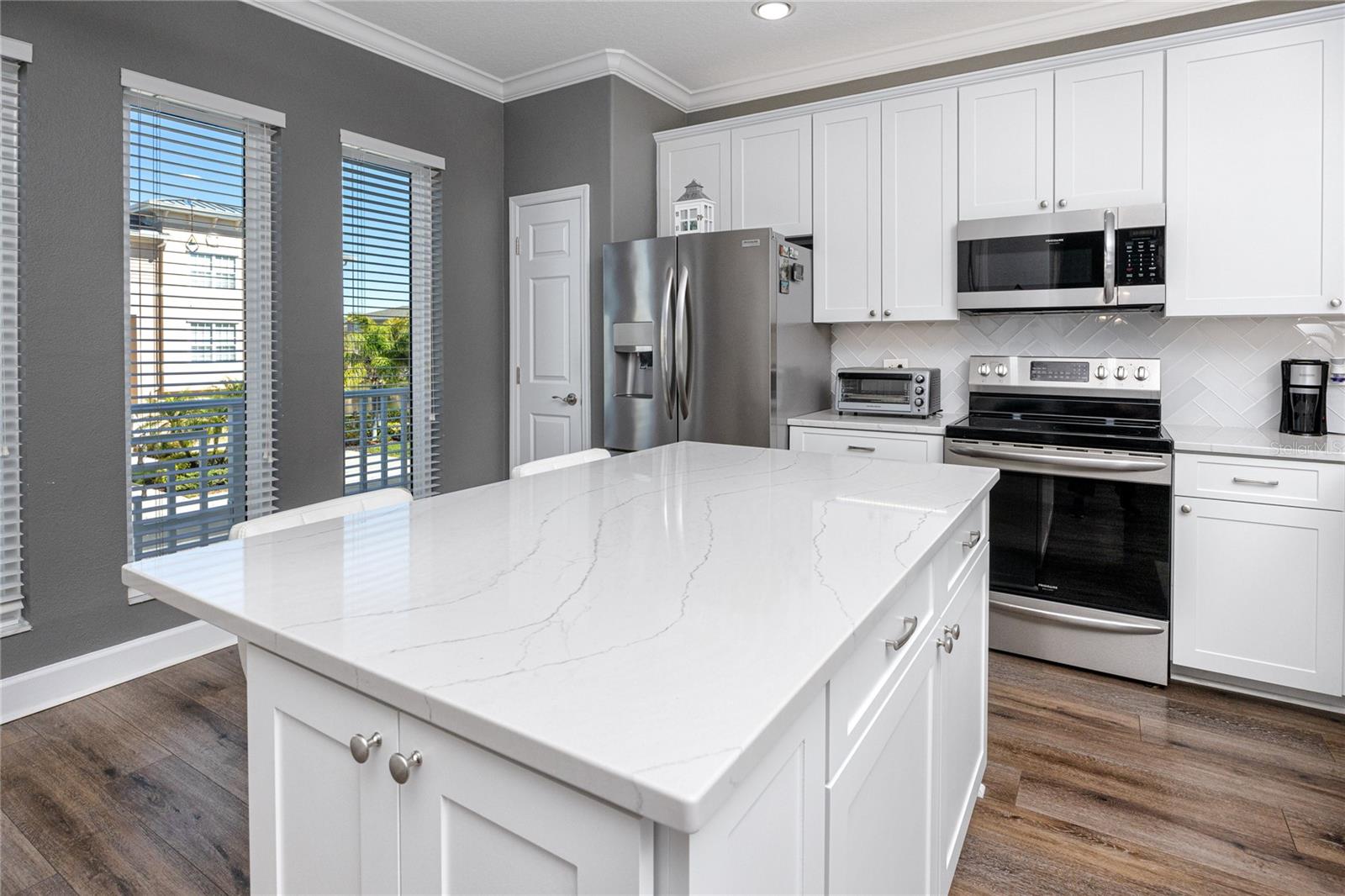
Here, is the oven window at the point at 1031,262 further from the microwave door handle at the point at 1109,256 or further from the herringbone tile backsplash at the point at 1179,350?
the herringbone tile backsplash at the point at 1179,350

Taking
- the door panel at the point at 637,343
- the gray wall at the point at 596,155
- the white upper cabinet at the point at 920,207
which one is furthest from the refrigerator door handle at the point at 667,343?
the white upper cabinet at the point at 920,207

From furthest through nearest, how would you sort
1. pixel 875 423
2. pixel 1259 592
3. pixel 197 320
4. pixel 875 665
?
pixel 875 423, pixel 197 320, pixel 1259 592, pixel 875 665

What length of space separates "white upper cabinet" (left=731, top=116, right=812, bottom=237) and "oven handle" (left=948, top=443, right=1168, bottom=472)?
1.36m

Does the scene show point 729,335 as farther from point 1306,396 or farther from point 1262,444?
point 1306,396

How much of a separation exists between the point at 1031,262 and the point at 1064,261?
0.12 meters

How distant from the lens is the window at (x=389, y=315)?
11.7 ft

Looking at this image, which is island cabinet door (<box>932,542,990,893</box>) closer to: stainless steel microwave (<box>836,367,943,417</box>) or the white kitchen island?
the white kitchen island

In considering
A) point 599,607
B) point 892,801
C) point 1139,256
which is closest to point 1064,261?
point 1139,256

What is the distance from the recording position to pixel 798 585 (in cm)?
107

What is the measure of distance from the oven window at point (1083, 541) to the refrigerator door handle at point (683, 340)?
1.41 meters

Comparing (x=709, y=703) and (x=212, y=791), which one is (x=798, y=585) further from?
(x=212, y=791)

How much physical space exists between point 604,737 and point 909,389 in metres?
3.06

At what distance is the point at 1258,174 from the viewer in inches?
109

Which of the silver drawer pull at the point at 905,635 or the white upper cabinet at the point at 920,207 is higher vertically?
the white upper cabinet at the point at 920,207
